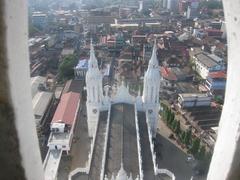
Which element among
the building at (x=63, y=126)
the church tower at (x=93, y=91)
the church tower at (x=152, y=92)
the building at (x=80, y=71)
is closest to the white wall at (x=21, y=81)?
the church tower at (x=93, y=91)

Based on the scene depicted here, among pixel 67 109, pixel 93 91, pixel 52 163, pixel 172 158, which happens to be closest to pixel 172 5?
pixel 67 109

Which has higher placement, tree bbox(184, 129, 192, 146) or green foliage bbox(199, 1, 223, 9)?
green foliage bbox(199, 1, 223, 9)

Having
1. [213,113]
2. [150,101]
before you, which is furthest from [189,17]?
[150,101]

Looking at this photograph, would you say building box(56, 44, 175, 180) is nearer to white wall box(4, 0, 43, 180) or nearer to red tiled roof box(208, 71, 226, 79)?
white wall box(4, 0, 43, 180)

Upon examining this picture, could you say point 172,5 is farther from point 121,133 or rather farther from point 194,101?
point 121,133

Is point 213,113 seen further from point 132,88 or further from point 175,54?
point 175,54

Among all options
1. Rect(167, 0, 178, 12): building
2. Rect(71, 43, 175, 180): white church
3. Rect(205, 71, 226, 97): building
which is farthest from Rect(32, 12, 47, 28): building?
Rect(71, 43, 175, 180): white church

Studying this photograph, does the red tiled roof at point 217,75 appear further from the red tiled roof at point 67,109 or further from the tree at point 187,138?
the red tiled roof at point 67,109
